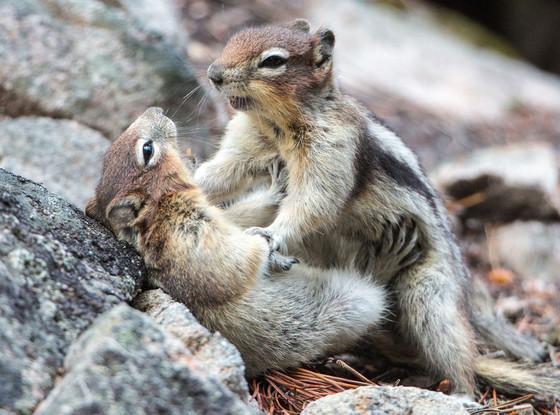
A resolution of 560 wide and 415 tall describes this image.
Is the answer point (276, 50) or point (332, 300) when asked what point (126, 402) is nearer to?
point (332, 300)

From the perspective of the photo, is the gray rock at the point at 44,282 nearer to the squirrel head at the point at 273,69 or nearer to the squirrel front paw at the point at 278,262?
the squirrel front paw at the point at 278,262

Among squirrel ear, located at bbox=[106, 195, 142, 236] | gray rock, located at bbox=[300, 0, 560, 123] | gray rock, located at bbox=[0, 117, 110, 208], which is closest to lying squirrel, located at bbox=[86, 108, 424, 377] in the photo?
squirrel ear, located at bbox=[106, 195, 142, 236]

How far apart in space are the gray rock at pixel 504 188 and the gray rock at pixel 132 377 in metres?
5.76

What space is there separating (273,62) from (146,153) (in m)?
1.04

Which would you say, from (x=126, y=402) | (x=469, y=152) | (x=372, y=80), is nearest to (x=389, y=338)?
(x=126, y=402)

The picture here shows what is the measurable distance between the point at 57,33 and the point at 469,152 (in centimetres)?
544

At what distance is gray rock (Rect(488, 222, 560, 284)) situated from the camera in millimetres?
8211

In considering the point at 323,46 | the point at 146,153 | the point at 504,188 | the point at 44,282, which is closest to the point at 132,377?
the point at 44,282

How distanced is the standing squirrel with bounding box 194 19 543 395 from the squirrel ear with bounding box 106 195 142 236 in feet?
2.62

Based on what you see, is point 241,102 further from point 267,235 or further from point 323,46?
point 267,235

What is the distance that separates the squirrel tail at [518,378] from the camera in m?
5.34

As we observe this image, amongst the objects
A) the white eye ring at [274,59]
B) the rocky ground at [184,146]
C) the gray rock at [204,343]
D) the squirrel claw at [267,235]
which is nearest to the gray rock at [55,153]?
the rocky ground at [184,146]

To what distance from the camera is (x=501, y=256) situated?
27.6 feet

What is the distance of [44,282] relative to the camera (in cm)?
365
